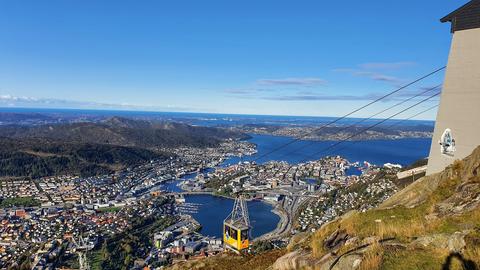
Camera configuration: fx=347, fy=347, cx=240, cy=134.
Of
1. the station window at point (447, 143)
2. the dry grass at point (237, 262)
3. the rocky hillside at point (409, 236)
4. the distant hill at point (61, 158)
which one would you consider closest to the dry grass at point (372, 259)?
the rocky hillside at point (409, 236)

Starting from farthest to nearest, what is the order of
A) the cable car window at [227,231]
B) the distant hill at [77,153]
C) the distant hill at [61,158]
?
1. the distant hill at [77,153]
2. the distant hill at [61,158]
3. the cable car window at [227,231]

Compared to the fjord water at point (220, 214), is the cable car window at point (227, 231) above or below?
above

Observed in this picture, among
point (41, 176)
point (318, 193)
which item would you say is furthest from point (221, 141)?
point (318, 193)

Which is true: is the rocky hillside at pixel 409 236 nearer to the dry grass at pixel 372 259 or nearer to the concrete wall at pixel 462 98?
the dry grass at pixel 372 259

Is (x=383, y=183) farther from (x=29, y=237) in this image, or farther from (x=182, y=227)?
(x=29, y=237)

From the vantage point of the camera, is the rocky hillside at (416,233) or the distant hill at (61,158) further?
the distant hill at (61,158)

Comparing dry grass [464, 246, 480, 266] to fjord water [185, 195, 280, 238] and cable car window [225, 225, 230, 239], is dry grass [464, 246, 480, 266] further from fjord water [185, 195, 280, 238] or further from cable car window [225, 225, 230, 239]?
fjord water [185, 195, 280, 238]

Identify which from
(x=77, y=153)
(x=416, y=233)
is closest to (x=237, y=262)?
(x=416, y=233)
